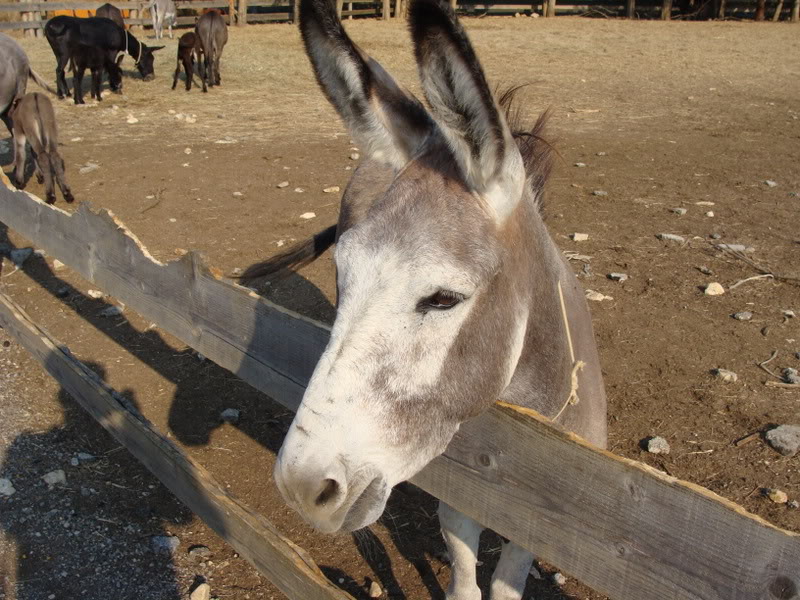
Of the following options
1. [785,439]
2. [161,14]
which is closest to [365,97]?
[785,439]

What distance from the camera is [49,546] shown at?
10.6 ft

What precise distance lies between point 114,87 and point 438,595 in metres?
14.7

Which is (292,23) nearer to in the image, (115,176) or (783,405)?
(115,176)

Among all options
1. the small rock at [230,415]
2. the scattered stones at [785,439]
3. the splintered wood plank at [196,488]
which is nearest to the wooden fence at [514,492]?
the splintered wood plank at [196,488]

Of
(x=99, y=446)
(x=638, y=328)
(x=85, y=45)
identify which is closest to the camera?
(x=99, y=446)

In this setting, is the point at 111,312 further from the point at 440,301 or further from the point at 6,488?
the point at 440,301

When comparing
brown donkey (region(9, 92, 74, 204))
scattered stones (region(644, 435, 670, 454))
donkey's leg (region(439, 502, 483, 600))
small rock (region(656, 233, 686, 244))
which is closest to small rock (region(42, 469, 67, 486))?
donkey's leg (region(439, 502, 483, 600))

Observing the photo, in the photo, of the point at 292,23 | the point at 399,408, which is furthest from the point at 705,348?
the point at 292,23

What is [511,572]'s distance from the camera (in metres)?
2.61

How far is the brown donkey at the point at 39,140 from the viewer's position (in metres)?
8.34

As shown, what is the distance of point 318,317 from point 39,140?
538cm

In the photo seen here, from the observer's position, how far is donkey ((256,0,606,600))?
160cm

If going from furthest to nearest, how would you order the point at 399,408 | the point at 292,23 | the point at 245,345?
the point at 292,23 → the point at 245,345 → the point at 399,408

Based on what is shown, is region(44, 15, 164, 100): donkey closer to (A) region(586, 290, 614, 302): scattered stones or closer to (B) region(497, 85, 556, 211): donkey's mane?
(A) region(586, 290, 614, 302): scattered stones
